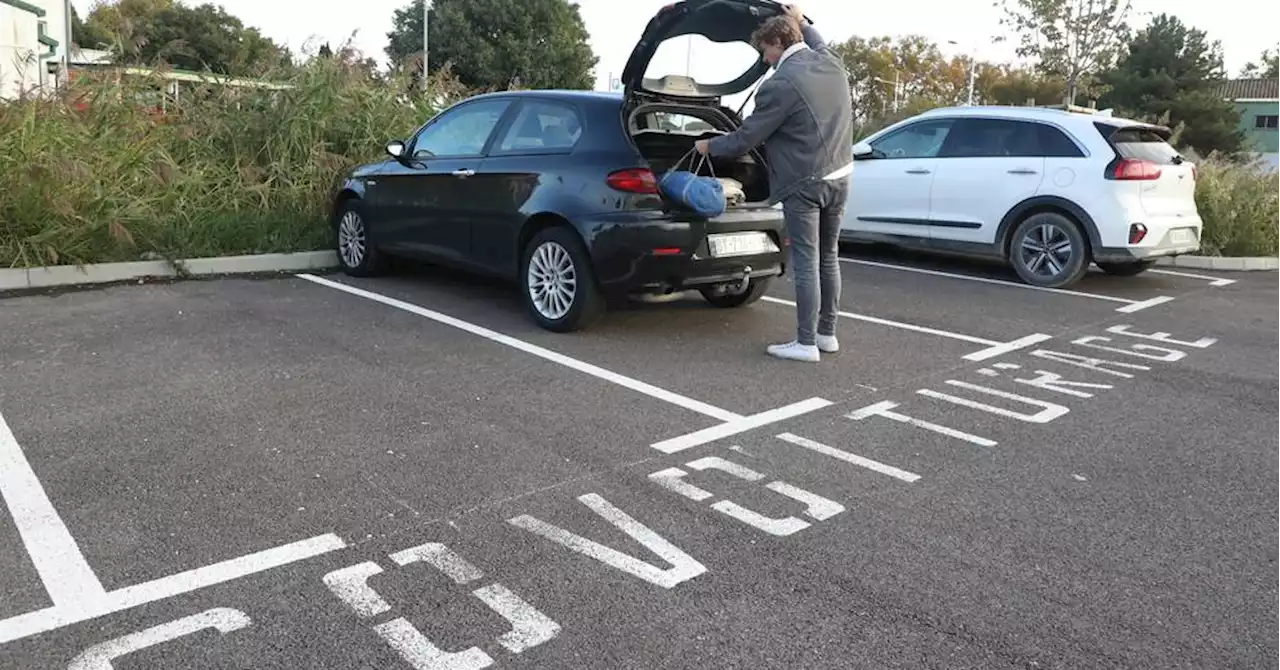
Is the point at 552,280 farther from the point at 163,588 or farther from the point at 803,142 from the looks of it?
the point at 163,588

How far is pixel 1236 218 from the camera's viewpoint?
11523mm

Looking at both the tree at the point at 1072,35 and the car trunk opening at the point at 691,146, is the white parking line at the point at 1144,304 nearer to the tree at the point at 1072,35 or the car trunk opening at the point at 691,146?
the car trunk opening at the point at 691,146

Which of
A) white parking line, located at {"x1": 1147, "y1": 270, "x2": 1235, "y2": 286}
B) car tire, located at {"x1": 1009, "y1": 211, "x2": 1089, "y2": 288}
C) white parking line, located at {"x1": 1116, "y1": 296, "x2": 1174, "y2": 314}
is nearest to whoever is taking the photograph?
white parking line, located at {"x1": 1116, "y1": 296, "x2": 1174, "y2": 314}

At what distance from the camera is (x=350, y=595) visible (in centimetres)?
284

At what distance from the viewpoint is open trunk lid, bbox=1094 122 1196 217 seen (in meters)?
8.45

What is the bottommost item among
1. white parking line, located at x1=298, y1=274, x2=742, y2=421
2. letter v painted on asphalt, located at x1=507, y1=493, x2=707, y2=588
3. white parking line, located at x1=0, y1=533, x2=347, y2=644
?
white parking line, located at x1=0, y1=533, x2=347, y2=644

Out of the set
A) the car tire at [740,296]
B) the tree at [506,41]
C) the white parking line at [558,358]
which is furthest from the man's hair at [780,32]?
the tree at [506,41]

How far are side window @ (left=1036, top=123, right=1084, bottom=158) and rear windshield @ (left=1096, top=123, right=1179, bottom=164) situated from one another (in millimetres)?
271

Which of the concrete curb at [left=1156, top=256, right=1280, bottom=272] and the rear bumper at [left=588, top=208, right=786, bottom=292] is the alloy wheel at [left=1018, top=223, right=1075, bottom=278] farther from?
the rear bumper at [left=588, top=208, right=786, bottom=292]

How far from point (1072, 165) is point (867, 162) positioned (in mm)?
2289

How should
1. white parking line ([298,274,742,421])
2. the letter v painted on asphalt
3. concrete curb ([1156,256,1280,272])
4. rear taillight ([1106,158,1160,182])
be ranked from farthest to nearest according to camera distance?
concrete curb ([1156,256,1280,272]), rear taillight ([1106,158,1160,182]), white parking line ([298,274,742,421]), the letter v painted on asphalt

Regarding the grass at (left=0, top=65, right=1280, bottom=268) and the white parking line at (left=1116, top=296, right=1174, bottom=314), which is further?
the white parking line at (left=1116, top=296, right=1174, bottom=314)

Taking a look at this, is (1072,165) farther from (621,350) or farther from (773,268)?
(621,350)

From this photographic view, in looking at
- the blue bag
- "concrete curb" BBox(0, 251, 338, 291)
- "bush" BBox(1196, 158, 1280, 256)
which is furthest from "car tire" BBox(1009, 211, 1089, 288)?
"concrete curb" BBox(0, 251, 338, 291)
